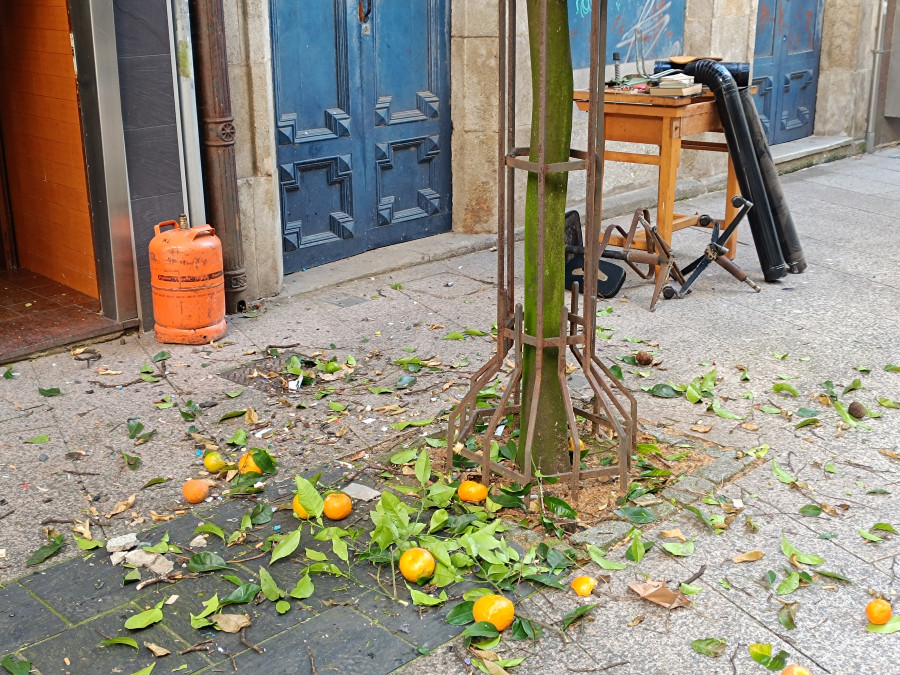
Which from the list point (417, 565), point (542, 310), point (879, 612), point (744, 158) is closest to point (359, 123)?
point (744, 158)

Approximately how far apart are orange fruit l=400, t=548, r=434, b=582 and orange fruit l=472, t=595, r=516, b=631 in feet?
0.78

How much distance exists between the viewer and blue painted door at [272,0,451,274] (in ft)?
21.3

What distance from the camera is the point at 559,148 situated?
3.72m

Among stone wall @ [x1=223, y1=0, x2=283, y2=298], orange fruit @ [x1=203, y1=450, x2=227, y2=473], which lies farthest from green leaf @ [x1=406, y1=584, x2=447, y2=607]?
stone wall @ [x1=223, y1=0, x2=283, y2=298]

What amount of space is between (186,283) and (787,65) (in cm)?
771

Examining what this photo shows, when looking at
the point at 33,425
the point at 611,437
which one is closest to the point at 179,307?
the point at 33,425

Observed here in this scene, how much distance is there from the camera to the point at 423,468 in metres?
3.93

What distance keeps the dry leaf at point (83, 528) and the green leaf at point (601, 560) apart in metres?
1.76

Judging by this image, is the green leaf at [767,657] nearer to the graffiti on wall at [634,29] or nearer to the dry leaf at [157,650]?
the dry leaf at [157,650]

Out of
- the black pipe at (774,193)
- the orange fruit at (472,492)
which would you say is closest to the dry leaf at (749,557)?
the orange fruit at (472,492)

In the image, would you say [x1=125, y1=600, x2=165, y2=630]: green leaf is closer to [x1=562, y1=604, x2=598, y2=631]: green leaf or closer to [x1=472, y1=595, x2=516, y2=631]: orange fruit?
[x1=472, y1=595, x2=516, y2=631]: orange fruit

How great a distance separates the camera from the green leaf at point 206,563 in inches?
134

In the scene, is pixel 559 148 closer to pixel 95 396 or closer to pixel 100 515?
pixel 100 515

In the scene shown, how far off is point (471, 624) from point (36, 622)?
134 cm
